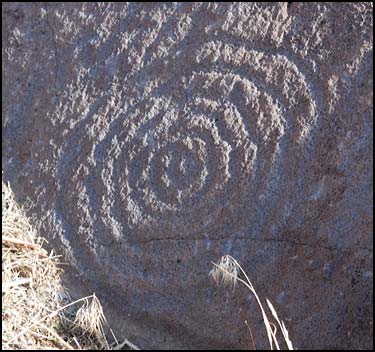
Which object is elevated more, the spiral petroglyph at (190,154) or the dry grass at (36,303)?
the spiral petroglyph at (190,154)

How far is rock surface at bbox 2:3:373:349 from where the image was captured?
8.19 feet

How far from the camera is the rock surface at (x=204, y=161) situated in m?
2.50

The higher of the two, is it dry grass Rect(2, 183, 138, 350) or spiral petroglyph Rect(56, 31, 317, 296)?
spiral petroglyph Rect(56, 31, 317, 296)

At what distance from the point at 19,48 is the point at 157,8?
0.48m

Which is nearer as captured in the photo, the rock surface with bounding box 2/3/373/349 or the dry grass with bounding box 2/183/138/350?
the rock surface with bounding box 2/3/373/349

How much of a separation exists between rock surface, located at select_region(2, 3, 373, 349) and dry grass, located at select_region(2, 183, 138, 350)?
49 millimetres

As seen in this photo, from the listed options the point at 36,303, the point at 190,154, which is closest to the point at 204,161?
the point at 190,154

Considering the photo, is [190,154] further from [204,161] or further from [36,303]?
[36,303]

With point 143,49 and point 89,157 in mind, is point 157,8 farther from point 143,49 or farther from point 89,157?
point 89,157

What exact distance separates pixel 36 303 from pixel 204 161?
1.90 ft

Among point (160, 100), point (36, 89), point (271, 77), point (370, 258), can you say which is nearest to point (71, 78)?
point (36, 89)

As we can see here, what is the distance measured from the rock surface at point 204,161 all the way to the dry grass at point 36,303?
5cm

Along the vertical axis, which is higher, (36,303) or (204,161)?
(204,161)

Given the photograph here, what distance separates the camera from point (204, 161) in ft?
8.70
